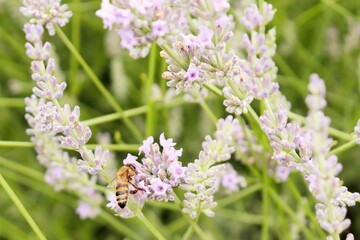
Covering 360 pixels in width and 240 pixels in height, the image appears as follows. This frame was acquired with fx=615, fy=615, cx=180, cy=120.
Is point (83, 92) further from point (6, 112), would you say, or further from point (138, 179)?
point (138, 179)

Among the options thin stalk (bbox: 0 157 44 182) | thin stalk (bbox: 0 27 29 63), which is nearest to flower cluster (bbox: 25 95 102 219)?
thin stalk (bbox: 0 157 44 182)

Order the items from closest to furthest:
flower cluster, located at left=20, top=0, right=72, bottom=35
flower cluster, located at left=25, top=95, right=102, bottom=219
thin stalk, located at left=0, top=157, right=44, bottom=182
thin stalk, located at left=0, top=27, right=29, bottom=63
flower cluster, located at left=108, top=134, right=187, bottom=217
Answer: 1. flower cluster, located at left=108, top=134, right=187, bottom=217
2. flower cluster, located at left=20, top=0, right=72, bottom=35
3. flower cluster, located at left=25, top=95, right=102, bottom=219
4. thin stalk, located at left=0, top=157, right=44, bottom=182
5. thin stalk, located at left=0, top=27, right=29, bottom=63

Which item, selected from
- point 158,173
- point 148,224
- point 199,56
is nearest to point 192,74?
point 199,56

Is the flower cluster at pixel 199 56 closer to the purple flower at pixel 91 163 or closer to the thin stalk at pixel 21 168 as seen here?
the purple flower at pixel 91 163

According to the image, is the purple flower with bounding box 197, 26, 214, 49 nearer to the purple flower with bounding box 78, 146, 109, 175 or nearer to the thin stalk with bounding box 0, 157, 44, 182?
the purple flower with bounding box 78, 146, 109, 175

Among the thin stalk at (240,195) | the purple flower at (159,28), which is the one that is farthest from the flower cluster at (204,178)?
the thin stalk at (240,195)

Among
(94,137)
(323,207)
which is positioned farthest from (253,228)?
(323,207)
